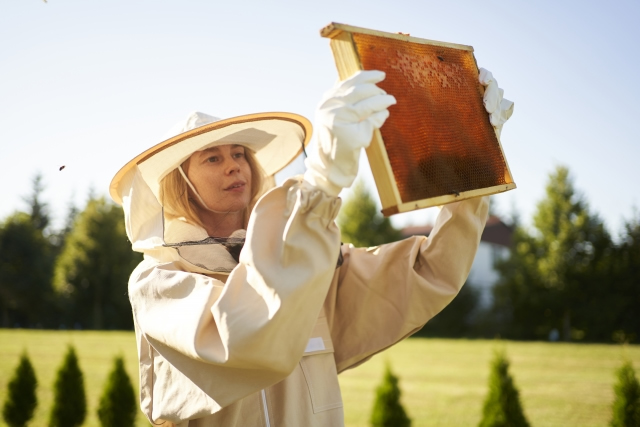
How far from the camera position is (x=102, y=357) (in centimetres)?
1958

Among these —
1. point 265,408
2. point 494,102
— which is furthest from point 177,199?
point 494,102

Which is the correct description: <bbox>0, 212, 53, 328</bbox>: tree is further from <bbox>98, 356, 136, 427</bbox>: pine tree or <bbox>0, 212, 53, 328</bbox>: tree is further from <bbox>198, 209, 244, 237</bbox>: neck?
<bbox>198, 209, 244, 237</bbox>: neck

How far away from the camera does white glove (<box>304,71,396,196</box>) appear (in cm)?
183

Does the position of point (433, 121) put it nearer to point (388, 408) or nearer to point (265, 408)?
point (265, 408)

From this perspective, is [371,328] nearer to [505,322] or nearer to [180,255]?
[180,255]

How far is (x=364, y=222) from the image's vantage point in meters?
39.1

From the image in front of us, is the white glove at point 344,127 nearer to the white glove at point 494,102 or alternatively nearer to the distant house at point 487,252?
the white glove at point 494,102

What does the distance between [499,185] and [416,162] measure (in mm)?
461

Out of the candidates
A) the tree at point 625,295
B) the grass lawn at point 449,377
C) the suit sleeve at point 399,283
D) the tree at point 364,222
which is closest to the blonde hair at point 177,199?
the suit sleeve at point 399,283

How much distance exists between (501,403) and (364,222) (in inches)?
1239

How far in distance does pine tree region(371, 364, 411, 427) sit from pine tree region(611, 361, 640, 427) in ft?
9.15

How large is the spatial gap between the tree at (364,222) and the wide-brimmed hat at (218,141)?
35.0 metres

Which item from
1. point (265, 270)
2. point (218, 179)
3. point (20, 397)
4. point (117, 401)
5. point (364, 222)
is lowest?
point (117, 401)

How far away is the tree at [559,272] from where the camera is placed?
3247cm
